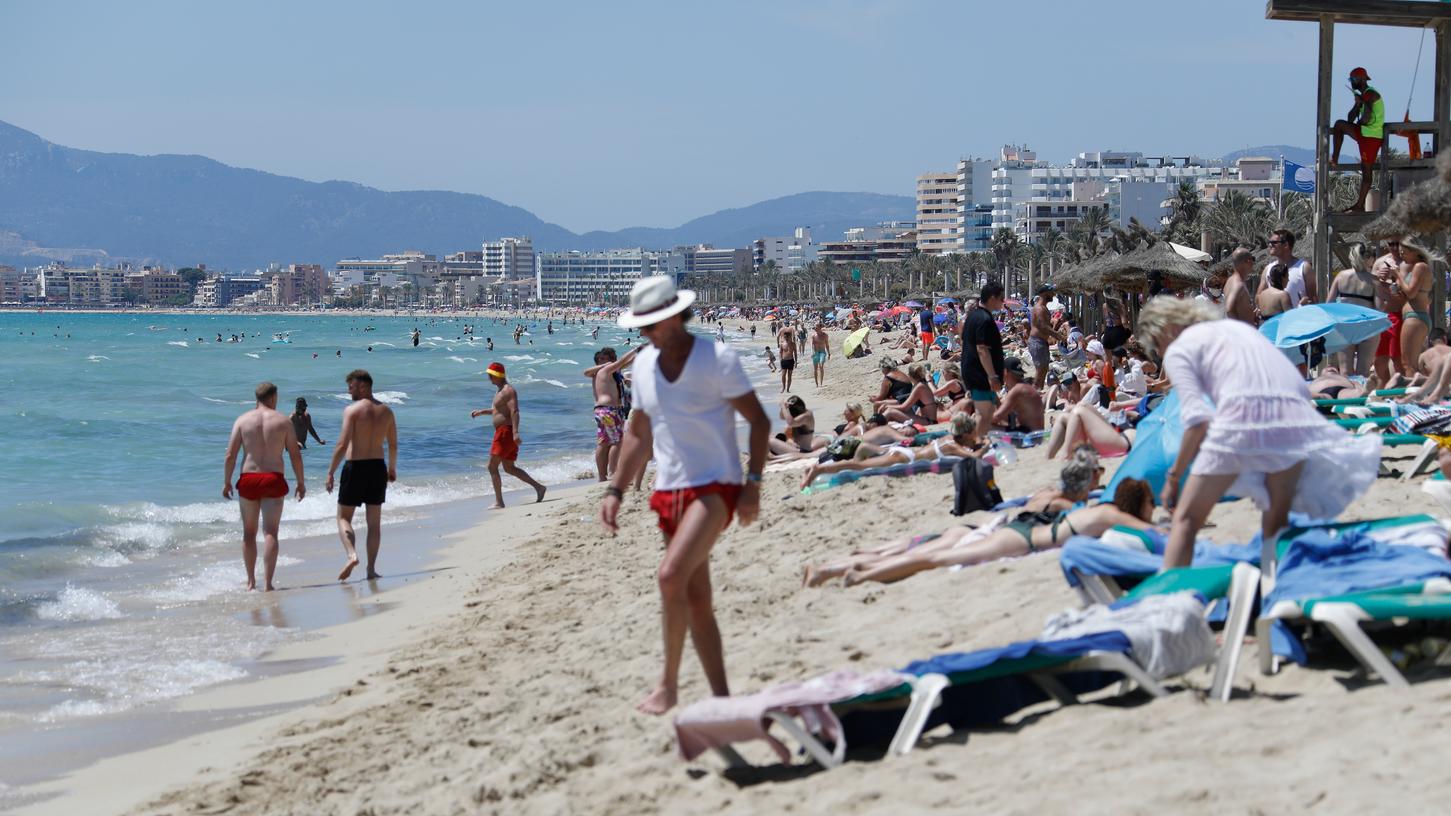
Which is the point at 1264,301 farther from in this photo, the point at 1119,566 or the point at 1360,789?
the point at 1360,789

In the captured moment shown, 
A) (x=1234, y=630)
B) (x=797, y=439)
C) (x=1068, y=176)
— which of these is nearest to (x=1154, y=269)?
(x=797, y=439)

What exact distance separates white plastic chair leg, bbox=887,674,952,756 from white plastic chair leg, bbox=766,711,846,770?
5.5 inches

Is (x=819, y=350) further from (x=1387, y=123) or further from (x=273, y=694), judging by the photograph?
(x=273, y=694)

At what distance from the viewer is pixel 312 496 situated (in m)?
15.5

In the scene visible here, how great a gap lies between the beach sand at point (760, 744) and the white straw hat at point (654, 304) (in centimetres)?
136

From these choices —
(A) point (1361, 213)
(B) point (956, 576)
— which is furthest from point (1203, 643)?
(A) point (1361, 213)

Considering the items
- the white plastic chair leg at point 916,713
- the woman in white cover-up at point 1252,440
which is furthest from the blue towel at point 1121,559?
the white plastic chair leg at point 916,713

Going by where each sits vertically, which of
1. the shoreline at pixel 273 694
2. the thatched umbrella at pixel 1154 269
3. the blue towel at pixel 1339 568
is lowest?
the shoreline at pixel 273 694

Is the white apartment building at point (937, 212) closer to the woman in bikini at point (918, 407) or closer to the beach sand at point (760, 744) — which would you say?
the woman in bikini at point (918, 407)

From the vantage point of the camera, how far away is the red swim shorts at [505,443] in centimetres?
1348

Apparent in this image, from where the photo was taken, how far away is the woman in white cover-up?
4.51 meters

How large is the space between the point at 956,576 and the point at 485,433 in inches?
796

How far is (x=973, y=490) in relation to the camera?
25.9ft

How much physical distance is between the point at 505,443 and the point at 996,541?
26.1ft
